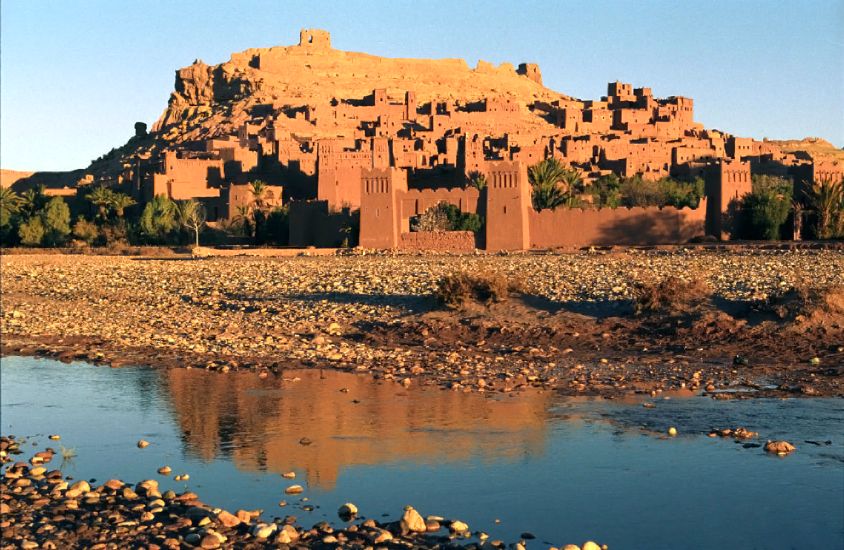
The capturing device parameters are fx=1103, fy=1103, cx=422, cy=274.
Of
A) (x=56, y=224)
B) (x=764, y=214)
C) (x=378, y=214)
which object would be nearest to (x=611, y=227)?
(x=764, y=214)

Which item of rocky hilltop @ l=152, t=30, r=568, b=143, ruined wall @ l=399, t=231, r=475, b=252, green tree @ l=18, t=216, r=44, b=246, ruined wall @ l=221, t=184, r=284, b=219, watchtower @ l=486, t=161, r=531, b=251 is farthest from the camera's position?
rocky hilltop @ l=152, t=30, r=568, b=143

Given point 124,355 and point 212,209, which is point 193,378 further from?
point 212,209

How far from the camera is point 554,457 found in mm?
10109

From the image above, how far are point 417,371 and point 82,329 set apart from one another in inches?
284

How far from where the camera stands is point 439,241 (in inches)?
1379

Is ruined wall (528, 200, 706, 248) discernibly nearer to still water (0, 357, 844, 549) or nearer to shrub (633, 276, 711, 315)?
shrub (633, 276, 711, 315)

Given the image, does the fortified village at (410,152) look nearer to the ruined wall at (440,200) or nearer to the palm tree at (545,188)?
the ruined wall at (440,200)

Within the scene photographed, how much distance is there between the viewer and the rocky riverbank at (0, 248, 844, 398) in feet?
46.8

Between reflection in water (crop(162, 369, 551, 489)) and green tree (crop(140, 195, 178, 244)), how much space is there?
107 feet

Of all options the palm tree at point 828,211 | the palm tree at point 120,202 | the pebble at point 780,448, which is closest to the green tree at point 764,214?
Answer: the palm tree at point 828,211

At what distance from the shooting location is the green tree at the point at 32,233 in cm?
4888

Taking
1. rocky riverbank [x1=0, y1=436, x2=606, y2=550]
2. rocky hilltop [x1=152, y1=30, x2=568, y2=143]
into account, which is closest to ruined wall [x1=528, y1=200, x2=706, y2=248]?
rocky riverbank [x1=0, y1=436, x2=606, y2=550]

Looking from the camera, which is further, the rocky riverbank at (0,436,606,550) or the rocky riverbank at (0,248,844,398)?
the rocky riverbank at (0,248,844,398)

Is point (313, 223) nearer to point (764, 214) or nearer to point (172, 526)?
point (764, 214)
